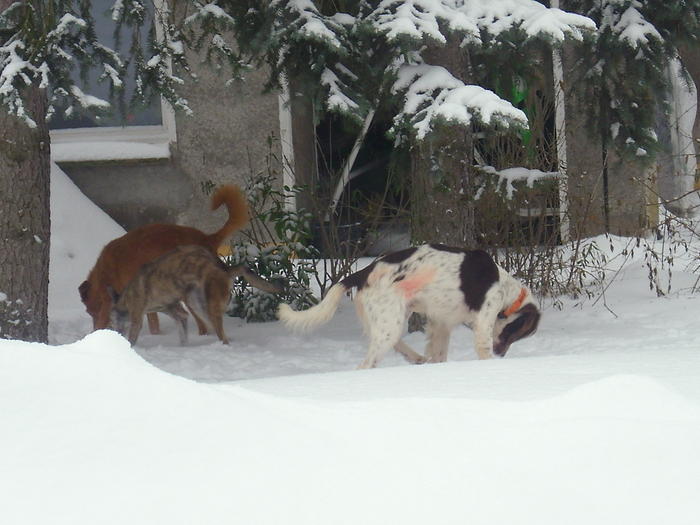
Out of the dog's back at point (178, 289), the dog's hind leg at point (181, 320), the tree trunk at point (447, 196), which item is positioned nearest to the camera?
the tree trunk at point (447, 196)

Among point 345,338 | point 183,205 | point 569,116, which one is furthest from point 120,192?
point 569,116

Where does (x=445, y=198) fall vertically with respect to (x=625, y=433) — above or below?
above

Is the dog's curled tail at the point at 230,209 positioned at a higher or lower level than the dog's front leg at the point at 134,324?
higher

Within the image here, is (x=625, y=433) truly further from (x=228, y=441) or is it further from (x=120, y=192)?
(x=120, y=192)

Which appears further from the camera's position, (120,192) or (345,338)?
(120,192)

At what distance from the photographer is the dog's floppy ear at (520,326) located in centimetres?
613

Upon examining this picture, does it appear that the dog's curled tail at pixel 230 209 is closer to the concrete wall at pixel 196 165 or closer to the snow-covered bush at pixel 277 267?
the snow-covered bush at pixel 277 267

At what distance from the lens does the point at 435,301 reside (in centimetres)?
598

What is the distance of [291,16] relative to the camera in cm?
662

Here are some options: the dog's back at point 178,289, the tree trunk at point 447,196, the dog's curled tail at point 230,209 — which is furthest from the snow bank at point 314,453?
the dog's curled tail at point 230,209

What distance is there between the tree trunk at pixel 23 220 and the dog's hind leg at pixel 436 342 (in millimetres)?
2592

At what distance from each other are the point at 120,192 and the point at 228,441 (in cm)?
984


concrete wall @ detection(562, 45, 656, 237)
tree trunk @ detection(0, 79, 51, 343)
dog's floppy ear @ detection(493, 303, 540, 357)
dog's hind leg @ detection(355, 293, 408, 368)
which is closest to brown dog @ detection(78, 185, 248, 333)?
tree trunk @ detection(0, 79, 51, 343)

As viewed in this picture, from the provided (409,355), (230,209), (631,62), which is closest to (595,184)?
(631,62)
